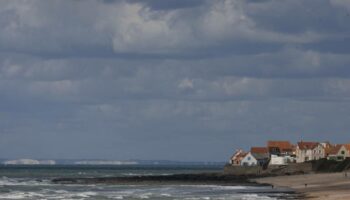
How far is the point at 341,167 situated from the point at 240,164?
1741 inches

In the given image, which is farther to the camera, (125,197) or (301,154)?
(301,154)

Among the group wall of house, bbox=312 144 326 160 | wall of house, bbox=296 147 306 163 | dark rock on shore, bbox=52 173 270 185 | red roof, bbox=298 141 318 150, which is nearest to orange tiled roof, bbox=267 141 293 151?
red roof, bbox=298 141 318 150

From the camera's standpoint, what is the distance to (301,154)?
6585 inches

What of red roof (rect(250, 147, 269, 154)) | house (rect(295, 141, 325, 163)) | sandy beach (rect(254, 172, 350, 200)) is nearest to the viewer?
sandy beach (rect(254, 172, 350, 200))

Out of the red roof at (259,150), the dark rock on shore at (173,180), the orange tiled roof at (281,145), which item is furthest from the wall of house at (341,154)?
the orange tiled roof at (281,145)

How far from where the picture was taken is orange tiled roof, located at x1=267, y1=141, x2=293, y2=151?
18170 centimetres

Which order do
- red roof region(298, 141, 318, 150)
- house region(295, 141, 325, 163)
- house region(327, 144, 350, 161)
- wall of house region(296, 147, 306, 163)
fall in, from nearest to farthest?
house region(327, 144, 350, 161) → house region(295, 141, 325, 163) → wall of house region(296, 147, 306, 163) → red roof region(298, 141, 318, 150)

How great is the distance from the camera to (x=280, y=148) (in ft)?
596

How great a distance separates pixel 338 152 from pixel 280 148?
25578mm

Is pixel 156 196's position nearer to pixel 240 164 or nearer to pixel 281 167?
pixel 281 167

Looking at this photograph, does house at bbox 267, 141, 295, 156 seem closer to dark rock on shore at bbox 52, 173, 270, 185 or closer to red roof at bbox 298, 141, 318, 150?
red roof at bbox 298, 141, 318, 150

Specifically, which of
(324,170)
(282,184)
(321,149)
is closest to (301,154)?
(321,149)

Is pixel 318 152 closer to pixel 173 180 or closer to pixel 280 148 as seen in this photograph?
pixel 280 148

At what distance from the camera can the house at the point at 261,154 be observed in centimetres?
17180
